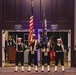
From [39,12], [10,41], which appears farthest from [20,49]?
[39,12]

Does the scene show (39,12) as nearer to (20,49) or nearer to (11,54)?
(11,54)

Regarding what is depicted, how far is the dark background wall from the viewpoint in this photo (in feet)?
61.3

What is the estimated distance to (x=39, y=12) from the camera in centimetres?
1867

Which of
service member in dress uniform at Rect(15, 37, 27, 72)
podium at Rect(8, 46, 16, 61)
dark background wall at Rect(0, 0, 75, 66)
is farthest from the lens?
podium at Rect(8, 46, 16, 61)

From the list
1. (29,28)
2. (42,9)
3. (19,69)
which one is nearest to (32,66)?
(19,69)

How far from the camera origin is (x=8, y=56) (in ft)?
63.5

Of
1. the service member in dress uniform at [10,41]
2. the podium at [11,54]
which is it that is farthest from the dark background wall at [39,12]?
the podium at [11,54]

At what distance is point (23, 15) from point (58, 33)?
2.47 meters

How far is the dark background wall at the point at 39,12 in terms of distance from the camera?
735 inches

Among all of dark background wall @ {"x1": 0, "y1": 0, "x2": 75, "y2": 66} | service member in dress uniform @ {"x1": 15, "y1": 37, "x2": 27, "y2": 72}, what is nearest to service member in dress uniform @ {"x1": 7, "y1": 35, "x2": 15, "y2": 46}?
dark background wall @ {"x1": 0, "y1": 0, "x2": 75, "y2": 66}

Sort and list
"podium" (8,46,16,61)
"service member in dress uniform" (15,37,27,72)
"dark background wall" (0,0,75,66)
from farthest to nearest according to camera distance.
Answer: "podium" (8,46,16,61) → "dark background wall" (0,0,75,66) → "service member in dress uniform" (15,37,27,72)

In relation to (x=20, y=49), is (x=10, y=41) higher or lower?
higher

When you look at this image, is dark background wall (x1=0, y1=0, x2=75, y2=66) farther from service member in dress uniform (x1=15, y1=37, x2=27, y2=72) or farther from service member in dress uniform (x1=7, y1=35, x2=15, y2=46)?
service member in dress uniform (x1=15, y1=37, x2=27, y2=72)

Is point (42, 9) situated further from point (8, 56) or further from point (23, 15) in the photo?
point (8, 56)
